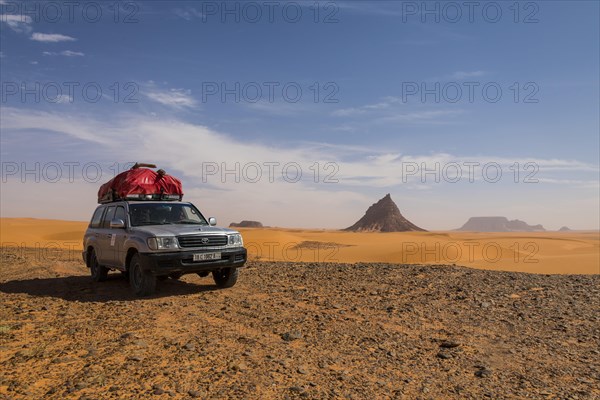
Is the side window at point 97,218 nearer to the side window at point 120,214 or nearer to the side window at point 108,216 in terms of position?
the side window at point 108,216

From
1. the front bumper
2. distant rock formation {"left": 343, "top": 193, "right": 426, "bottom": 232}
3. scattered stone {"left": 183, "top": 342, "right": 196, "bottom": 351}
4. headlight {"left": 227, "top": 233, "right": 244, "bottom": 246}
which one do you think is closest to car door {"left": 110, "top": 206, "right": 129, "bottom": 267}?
the front bumper

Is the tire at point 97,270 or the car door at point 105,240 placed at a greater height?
the car door at point 105,240

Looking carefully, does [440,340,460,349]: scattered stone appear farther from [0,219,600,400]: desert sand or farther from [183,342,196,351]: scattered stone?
[183,342,196,351]: scattered stone

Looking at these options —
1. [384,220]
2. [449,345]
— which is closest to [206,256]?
[449,345]

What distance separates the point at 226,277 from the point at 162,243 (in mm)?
1920

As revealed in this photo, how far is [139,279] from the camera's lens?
8.43 meters

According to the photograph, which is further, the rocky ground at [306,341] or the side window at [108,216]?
the side window at [108,216]

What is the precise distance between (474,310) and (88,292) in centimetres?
805

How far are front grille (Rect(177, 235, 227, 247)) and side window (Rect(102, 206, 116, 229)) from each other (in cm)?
285

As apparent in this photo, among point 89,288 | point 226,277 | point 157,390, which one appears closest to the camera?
point 157,390

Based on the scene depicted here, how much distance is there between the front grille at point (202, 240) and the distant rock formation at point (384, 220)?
235ft

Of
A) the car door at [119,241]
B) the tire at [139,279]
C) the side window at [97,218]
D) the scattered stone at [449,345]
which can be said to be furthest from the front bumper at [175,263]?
the scattered stone at [449,345]

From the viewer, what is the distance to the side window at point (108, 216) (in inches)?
394

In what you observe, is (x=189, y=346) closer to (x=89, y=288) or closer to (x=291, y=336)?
(x=291, y=336)
